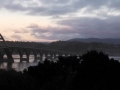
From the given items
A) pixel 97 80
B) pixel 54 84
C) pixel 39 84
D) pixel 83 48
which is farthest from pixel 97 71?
pixel 83 48

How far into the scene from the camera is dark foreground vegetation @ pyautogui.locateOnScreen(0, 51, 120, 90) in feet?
38.1

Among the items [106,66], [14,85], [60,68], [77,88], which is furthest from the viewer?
[60,68]

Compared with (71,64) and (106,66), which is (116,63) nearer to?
(106,66)

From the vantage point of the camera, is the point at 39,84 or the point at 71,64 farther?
the point at 71,64

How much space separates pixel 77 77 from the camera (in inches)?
531

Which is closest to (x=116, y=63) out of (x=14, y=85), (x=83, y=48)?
(x=14, y=85)

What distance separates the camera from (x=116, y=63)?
575 inches

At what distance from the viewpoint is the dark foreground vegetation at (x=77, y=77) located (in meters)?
11.6

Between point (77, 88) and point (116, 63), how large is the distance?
282cm

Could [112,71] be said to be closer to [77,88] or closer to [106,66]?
[106,66]

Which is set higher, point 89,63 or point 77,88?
point 89,63

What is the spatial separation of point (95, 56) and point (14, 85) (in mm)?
5431

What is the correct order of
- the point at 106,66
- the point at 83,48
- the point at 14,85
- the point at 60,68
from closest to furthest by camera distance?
the point at 14,85 < the point at 106,66 < the point at 60,68 < the point at 83,48

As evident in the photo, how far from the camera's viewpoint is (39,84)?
1476 centimetres
